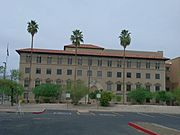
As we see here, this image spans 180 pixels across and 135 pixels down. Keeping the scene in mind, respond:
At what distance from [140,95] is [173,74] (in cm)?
2482

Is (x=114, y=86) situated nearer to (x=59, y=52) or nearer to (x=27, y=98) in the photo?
(x=59, y=52)

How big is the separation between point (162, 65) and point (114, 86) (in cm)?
1590

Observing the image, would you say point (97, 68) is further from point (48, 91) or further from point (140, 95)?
point (48, 91)

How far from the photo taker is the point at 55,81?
99.8 m

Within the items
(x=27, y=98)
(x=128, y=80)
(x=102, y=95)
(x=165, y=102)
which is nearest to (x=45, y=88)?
(x=27, y=98)

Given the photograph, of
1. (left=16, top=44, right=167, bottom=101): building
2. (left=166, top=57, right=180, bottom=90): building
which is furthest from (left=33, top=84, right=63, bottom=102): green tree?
(left=166, top=57, right=180, bottom=90): building

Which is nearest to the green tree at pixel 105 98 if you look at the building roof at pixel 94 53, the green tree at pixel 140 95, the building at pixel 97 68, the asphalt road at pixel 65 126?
the green tree at pixel 140 95

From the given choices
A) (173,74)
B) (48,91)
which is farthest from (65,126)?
(173,74)

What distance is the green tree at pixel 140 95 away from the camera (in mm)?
Answer: 92750

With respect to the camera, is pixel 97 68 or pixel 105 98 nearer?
pixel 105 98

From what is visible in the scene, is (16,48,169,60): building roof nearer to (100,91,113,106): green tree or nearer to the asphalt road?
(100,91,113,106): green tree

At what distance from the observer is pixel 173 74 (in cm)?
11325

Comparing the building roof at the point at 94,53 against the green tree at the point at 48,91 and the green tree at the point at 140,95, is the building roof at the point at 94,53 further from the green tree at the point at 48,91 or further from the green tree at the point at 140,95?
the green tree at the point at 48,91

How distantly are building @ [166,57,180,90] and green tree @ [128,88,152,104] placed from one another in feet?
60.7
